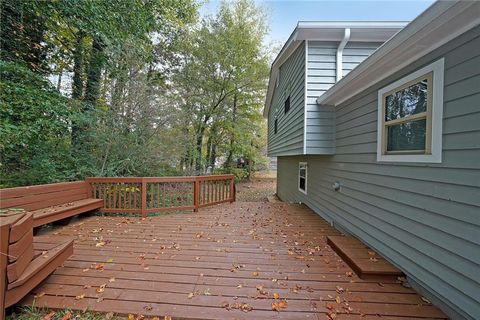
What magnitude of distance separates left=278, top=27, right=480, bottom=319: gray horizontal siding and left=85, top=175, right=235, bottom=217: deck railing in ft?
11.9

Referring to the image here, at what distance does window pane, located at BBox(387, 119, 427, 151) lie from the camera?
2.24m

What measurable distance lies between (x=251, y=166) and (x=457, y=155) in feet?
52.5

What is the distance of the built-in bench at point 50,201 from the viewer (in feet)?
10.8

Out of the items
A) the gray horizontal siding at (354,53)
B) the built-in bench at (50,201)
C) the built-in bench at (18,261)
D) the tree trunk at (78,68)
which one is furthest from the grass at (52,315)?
the tree trunk at (78,68)

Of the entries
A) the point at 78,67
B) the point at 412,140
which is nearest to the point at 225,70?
the point at 78,67

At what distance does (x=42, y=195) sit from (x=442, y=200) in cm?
583

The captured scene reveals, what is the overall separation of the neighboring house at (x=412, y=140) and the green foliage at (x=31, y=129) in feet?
18.7

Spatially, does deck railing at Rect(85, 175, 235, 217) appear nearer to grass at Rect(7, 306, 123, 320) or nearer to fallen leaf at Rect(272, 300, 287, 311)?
grass at Rect(7, 306, 123, 320)

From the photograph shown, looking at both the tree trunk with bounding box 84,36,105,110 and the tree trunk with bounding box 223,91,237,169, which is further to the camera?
the tree trunk with bounding box 223,91,237,169

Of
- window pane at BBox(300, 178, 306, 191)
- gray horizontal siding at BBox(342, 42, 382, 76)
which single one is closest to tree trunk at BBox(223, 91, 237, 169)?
window pane at BBox(300, 178, 306, 191)

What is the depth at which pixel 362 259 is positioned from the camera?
8.48 feet

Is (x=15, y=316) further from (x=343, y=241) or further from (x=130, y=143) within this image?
(x=130, y=143)

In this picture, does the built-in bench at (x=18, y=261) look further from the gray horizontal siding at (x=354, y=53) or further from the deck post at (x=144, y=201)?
the gray horizontal siding at (x=354, y=53)

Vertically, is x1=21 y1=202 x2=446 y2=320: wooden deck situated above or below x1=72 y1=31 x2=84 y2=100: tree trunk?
below
